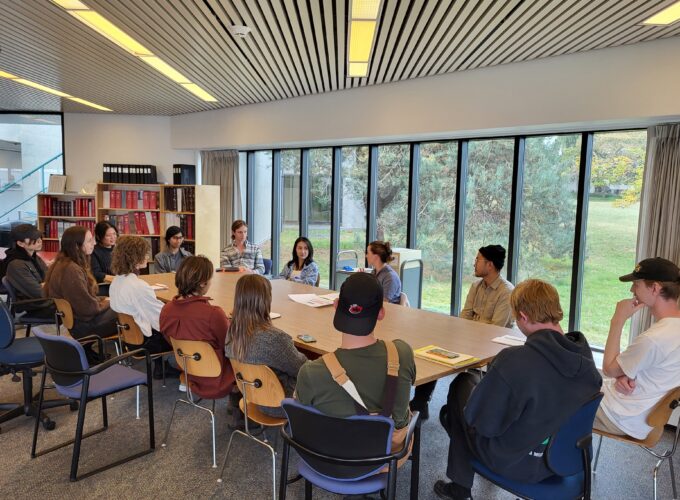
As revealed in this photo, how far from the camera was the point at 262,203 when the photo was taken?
7.96m

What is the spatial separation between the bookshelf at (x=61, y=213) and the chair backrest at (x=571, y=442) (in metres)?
7.26

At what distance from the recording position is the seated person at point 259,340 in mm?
2391

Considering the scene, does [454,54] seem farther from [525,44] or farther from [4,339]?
[4,339]

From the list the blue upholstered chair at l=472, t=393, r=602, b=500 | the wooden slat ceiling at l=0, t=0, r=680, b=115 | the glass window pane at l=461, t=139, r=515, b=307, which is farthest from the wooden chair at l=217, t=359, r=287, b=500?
the glass window pane at l=461, t=139, r=515, b=307

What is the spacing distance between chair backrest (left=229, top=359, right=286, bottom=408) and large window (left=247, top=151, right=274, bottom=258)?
562cm

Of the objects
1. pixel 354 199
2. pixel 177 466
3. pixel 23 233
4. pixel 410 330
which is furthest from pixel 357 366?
pixel 354 199

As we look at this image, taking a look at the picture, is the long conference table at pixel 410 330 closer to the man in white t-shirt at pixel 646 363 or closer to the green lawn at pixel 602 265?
the man in white t-shirt at pixel 646 363

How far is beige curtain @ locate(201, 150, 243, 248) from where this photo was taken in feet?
25.2

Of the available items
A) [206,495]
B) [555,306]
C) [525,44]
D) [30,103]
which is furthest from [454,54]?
[30,103]

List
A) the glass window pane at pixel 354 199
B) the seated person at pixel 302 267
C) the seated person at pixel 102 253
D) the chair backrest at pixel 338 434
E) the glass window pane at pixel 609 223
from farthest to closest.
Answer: the glass window pane at pixel 354 199 < the seated person at pixel 302 267 < the seated person at pixel 102 253 < the glass window pane at pixel 609 223 < the chair backrest at pixel 338 434

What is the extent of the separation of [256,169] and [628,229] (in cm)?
543

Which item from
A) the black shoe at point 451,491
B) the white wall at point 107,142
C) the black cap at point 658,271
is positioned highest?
the white wall at point 107,142

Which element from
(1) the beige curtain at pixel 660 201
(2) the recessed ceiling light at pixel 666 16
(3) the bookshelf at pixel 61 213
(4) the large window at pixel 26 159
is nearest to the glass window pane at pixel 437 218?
(1) the beige curtain at pixel 660 201

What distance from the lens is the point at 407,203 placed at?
6.26 m
